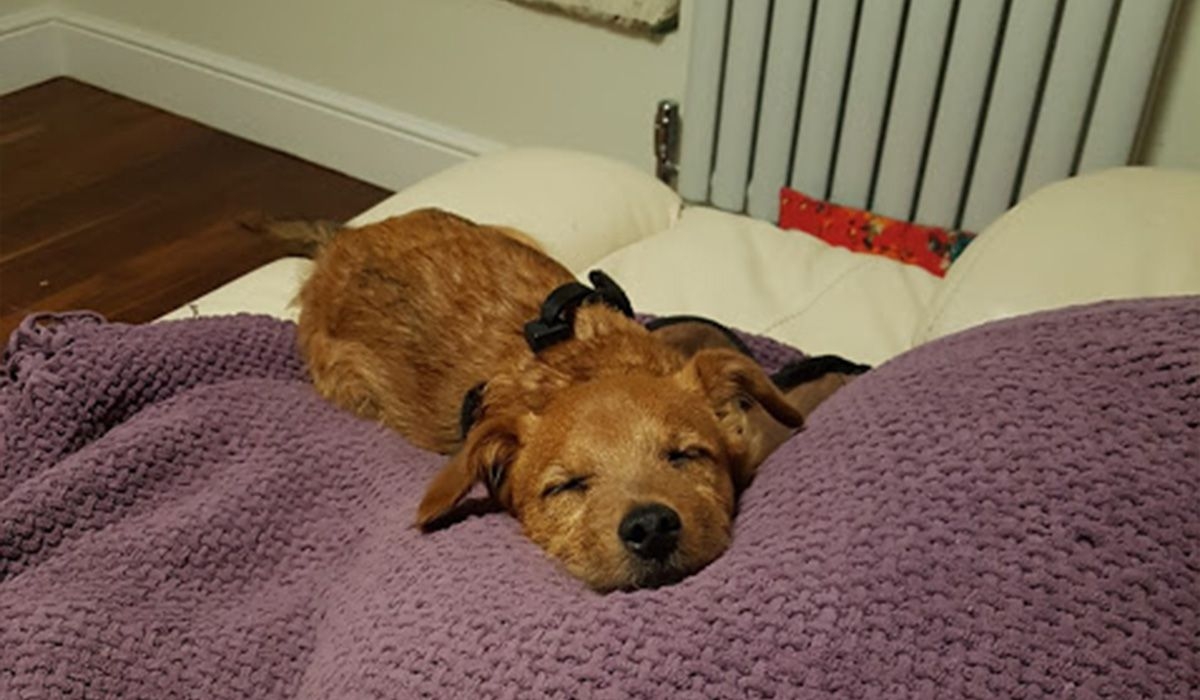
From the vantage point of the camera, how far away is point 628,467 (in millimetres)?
1182

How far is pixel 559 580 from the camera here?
1148 mm

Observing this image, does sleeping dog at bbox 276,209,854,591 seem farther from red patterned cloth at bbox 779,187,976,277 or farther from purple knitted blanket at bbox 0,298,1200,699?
red patterned cloth at bbox 779,187,976,277

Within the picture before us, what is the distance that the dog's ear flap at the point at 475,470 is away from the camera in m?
1.24

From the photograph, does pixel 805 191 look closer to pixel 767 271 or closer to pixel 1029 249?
pixel 767 271

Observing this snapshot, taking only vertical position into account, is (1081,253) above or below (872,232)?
above

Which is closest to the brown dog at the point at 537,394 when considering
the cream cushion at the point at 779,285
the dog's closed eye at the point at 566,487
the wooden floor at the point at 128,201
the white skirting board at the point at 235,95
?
the dog's closed eye at the point at 566,487

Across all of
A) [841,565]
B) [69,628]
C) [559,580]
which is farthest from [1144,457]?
[69,628]

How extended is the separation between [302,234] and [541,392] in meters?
0.84

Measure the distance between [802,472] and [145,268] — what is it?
2.00 metres

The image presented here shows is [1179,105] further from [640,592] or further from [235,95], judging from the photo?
[235,95]

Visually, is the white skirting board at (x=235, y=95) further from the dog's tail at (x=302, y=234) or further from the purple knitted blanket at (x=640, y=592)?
the purple knitted blanket at (x=640, y=592)

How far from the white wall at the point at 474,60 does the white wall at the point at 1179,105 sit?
850 millimetres

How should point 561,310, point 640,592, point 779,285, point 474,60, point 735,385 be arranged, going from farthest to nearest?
point 474,60, point 779,285, point 561,310, point 735,385, point 640,592

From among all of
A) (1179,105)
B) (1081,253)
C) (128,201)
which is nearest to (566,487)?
(1081,253)
